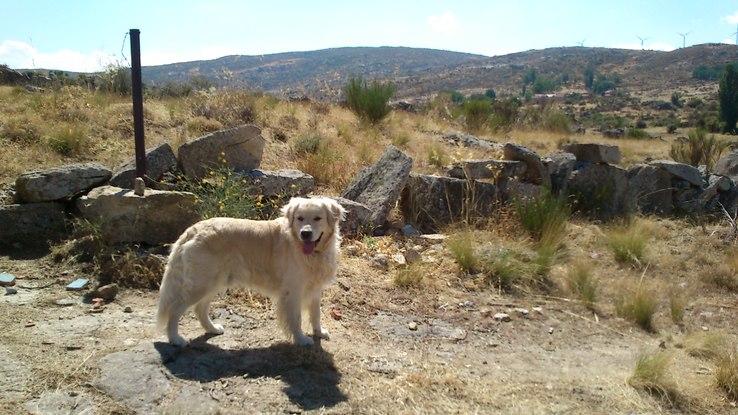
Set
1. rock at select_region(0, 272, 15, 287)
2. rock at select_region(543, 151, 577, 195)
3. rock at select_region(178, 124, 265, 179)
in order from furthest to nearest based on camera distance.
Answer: rock at select_region(543, 151, 577, 195)
rock at select_region(178, 124, 265, 179)
rock at select_region(0, 272, 15, 287)

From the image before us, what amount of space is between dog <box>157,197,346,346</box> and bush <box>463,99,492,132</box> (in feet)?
43.1

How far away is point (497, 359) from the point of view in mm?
4992

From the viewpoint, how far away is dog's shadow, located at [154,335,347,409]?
4090mm

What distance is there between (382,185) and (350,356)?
3760 mm

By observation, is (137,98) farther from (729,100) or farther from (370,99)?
(729,100)

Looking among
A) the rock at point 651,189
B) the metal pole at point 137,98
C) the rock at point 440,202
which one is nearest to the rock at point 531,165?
the rock at point 440,202

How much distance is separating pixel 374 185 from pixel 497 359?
3.74 metres

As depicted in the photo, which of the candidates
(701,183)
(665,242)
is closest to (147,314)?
(665,242)

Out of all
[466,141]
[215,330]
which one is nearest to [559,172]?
[466,141]

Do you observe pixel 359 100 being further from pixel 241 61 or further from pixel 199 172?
pixel 241 61

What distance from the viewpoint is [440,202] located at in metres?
8.41

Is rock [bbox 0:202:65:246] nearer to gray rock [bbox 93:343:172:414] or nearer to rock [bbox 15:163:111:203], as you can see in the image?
rock [bbox 15:163:111:203]

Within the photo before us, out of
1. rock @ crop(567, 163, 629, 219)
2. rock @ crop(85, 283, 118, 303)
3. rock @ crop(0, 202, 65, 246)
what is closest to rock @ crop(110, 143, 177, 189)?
rock @ crop(0, 202, 65, 246)

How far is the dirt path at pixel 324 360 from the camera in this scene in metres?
Result: 3.95
